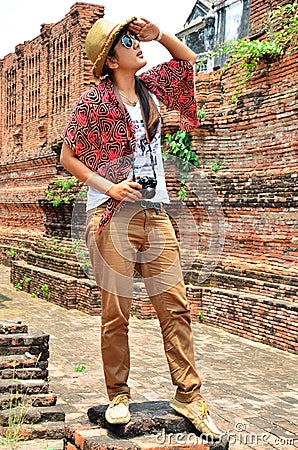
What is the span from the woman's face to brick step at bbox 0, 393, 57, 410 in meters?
2.25

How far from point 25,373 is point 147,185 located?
7.11ft

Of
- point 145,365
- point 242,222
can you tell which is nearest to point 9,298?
point 242,222

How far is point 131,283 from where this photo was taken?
3424 millimetres

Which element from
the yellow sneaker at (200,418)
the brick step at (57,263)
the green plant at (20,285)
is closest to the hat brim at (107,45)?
the yellow sneaker at (200,418)

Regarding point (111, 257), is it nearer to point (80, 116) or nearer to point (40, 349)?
point (80, 116)

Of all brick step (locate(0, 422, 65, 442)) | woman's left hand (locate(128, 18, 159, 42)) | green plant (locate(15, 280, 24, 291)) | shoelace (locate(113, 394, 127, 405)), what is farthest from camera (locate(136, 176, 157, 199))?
green plant (locate(15, 280, 24, 291))

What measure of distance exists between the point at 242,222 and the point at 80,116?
5891 millimetres

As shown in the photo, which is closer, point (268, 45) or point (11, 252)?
point (268, 45)

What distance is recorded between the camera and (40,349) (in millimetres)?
5176

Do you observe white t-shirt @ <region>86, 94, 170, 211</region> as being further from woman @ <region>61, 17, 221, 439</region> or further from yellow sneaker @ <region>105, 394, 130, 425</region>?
yellow sneaker @ <region>105, 394, 130, 425</region>

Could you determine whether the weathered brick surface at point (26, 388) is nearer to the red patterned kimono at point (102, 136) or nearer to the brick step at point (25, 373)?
the brick step at point (25, 373)

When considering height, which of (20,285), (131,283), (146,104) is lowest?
(20,285)

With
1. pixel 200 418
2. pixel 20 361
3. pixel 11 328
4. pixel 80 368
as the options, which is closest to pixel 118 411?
pixel 200 418

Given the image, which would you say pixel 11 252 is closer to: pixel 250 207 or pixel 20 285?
pixel 20 285
